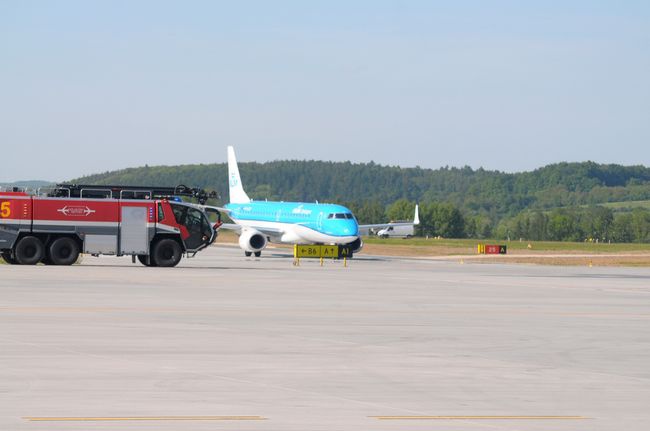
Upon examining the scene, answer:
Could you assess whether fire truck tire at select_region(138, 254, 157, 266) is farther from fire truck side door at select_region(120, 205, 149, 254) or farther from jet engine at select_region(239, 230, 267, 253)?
jet engine at select_region(239, 230, 267, 253)

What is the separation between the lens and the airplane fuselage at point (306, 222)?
77875mm

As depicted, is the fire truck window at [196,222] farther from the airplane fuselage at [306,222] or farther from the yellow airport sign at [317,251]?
the airplane fuselage at [306,222]

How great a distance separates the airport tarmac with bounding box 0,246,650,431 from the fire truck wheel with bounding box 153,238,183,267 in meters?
16.7

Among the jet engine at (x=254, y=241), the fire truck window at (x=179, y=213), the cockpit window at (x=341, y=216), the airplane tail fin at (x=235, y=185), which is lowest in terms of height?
the jet engine at (x=254, y=241)

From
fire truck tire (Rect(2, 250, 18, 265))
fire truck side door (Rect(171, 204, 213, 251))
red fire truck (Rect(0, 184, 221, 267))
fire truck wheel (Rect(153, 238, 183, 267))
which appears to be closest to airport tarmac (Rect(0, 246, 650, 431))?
red fire truck (Rect(0, 184, 221, 267))

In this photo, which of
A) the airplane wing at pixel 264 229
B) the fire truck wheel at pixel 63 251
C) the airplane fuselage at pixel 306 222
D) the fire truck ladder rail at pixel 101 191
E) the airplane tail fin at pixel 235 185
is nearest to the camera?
the fire truck wheel at pixel 63 251

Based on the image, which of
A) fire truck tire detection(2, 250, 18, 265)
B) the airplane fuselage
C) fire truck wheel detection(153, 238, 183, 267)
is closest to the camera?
fire truck tire detection(2, 250, 18, 265)

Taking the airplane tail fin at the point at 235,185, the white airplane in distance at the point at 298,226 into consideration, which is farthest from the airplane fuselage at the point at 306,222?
the airplane tail fin at the point at 235,185

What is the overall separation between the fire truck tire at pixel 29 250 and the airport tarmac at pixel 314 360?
48.5 ft

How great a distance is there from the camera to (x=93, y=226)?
181 feet

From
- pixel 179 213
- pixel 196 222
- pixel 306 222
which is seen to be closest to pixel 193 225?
pixel 196 222

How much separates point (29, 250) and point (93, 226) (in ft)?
9.88

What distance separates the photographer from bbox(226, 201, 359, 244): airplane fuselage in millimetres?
77875

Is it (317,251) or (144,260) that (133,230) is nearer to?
(144,260)
